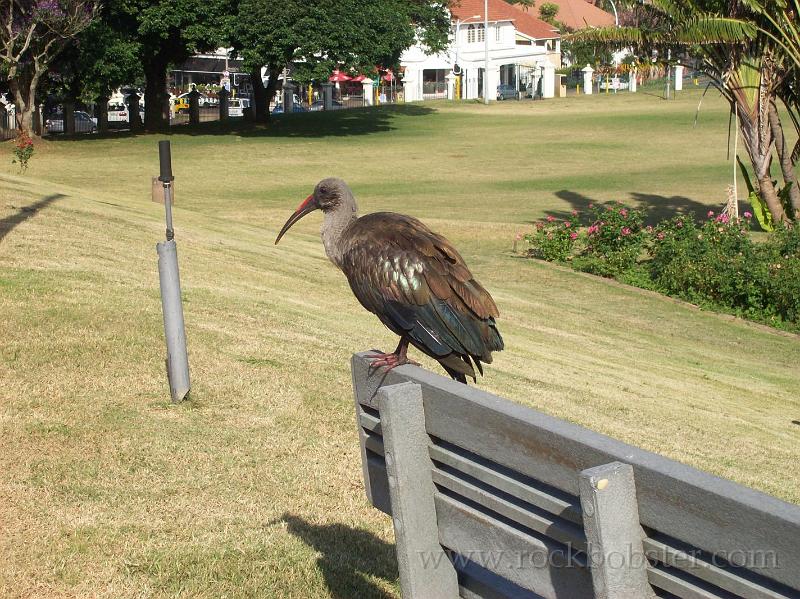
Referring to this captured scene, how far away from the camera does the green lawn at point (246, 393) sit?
5148 millimetres

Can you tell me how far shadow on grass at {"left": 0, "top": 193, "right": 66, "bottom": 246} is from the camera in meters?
13.5

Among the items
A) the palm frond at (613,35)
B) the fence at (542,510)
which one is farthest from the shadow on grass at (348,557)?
the palm frond at (613,35)

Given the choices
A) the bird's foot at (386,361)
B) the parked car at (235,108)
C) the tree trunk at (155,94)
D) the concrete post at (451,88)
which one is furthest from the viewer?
the concrete post at (451,88)

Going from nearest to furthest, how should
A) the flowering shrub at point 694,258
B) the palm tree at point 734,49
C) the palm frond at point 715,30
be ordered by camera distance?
the flowering shrub at point 694,258
the palm frond at point 715,30
the palm tree at point 734,49

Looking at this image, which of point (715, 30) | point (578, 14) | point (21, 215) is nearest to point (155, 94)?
point (715, 30)

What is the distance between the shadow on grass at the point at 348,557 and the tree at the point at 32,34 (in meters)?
35.4

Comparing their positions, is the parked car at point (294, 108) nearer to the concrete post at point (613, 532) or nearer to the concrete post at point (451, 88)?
the concrete post at point (451, 88)

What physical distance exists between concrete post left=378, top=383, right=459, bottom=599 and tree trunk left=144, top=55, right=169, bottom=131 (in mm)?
47698

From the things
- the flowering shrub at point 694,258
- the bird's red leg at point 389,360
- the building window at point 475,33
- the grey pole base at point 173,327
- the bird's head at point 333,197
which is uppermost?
the building window at point 475,33

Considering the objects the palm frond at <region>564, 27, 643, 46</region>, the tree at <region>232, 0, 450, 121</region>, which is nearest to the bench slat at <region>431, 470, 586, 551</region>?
the palm frond at <region>564, 27, 643, 46</region>

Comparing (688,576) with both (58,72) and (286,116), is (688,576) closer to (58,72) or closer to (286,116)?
(58,72)

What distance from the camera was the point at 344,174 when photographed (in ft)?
125

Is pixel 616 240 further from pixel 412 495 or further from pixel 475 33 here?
pixel 475 33

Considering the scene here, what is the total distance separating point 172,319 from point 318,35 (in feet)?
120
